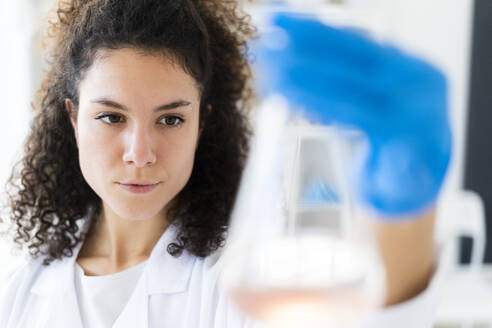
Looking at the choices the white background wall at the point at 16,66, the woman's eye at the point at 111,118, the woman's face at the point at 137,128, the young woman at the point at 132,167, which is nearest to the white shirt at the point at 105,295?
the young woman at the point at 132,167

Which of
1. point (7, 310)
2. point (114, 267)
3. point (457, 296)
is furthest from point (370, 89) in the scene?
point (457, 296)

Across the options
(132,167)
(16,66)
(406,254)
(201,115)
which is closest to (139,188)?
(132,167)

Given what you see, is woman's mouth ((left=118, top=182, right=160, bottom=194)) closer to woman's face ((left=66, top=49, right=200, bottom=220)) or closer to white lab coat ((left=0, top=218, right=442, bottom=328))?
woman's face ((left=66, top=49, right=200, bottom=220))

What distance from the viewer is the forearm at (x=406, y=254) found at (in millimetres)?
419

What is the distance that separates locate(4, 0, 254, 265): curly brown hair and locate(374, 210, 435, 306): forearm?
0.47 metres

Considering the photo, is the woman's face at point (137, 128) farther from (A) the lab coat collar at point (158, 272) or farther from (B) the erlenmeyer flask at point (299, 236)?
(B) the erlenmeyer flask at point (299, 236)

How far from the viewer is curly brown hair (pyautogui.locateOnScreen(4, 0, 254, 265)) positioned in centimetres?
79

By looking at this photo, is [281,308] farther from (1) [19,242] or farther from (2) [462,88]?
(2) [462,88]

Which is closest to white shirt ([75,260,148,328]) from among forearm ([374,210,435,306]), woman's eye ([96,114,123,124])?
woman's eye ([96,114,123,124])

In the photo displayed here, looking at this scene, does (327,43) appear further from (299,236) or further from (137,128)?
(137,128)

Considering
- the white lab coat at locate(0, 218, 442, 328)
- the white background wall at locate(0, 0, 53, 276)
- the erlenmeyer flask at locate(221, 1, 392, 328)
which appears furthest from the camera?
the white background wall at locate(0, 0, 53, 276)

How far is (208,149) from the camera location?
1.00m

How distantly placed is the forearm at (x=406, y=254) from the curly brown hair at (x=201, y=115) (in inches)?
18.5

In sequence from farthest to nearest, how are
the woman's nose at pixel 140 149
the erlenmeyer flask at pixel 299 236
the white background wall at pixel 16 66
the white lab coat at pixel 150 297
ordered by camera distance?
the white background wall at pixel 16 66 < the white lab coat at pixel 150 297 < the woman's nose at pixel 140 149 < the erlenmeyer flask at pixel 299 236
